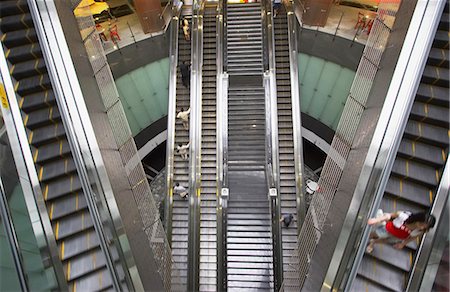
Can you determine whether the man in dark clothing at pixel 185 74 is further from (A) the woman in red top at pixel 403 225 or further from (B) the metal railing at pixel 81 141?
(A) the woman in red top at pixel 403 225

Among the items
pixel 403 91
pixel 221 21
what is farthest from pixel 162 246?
pixel 221 21

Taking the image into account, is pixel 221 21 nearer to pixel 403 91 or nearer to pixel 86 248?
pixel 403 91

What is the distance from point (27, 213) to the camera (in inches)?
204

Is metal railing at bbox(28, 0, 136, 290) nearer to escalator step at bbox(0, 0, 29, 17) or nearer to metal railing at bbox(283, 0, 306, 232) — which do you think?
escalator step at bbox(0, 0, 29, 17)

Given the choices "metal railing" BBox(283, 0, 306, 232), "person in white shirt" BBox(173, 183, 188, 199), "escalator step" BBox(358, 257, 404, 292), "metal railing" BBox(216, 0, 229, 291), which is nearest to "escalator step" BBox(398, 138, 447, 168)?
"escalator step" BBox(358, 257, 404, 292)

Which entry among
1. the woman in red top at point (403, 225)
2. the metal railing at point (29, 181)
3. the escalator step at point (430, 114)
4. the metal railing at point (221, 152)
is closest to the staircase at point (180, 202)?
the metal railing at point (221, 152)

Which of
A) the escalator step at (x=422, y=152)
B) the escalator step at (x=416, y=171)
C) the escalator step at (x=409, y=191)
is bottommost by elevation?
Result: the escalator step at (x=409, y=191)

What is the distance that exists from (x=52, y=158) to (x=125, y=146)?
1942 mm

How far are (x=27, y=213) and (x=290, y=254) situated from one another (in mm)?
7085

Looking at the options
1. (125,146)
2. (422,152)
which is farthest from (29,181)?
(422,152)

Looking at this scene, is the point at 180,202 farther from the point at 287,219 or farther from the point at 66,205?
the point at 66,205

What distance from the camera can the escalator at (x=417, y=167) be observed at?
17.3ft

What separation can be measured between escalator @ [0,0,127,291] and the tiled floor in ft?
19.4

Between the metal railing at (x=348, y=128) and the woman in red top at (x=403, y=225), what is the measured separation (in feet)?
6.91
